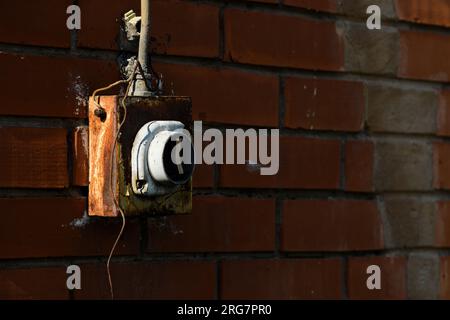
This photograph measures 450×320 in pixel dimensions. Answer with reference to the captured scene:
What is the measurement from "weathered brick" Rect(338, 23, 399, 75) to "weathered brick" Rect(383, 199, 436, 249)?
26cm

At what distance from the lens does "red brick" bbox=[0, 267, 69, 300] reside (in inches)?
61.1

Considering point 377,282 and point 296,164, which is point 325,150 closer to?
point 296,164

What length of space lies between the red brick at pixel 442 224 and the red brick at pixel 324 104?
267mm

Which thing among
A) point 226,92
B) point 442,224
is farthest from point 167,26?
point 442,224

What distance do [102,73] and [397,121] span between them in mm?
655

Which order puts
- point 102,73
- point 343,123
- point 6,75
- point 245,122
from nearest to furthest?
point 6,75 → point 102,73 → point 245,122 → point 343,123

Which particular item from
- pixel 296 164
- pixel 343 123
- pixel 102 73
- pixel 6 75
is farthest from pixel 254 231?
pixel 6 75

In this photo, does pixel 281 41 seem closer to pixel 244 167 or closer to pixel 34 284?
pixel 244 167

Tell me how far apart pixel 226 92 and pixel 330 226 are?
338 millimetres

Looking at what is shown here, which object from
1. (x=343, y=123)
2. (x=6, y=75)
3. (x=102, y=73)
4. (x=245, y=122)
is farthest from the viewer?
(x=343, y=123)

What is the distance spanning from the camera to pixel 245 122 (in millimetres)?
1804

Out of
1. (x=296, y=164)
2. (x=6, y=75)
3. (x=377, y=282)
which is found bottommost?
(x=377, y=282)

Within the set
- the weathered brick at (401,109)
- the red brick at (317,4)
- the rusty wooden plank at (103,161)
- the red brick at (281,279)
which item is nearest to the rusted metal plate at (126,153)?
the rusty wooden plank at (103,161)

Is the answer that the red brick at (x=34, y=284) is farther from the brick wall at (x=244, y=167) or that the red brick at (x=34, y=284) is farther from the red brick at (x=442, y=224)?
the red brick at (x=442, y=224)
